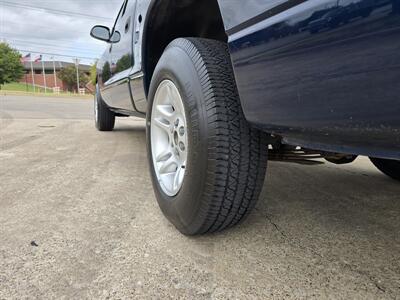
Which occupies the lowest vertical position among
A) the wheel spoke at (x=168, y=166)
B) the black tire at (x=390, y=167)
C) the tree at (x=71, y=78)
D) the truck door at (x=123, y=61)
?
the tree at (x=71, y=78)

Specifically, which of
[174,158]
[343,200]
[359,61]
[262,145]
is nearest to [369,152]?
[359,61]

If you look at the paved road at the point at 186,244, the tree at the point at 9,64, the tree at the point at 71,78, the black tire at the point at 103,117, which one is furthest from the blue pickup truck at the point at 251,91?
the tree at the point at 9,64

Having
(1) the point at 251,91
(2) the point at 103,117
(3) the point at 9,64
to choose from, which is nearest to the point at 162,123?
(1) the point at 251,91

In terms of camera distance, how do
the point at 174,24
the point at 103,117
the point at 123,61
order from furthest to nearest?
the point at 103,117 → the point at 123,61 → the point at 174,24

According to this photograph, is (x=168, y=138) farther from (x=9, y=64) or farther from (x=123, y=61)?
(x=9, y=64)

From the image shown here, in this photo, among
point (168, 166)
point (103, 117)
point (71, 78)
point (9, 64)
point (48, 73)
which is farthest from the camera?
point (48, 73)

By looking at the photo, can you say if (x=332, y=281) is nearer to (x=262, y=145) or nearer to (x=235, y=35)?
(x=262, y=145)

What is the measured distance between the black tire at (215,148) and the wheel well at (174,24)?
0.54 meters

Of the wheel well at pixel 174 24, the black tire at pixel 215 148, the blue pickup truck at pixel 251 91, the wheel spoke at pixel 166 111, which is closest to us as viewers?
the blue pickup truck at pixel 251 91

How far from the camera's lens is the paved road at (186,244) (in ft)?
4.27

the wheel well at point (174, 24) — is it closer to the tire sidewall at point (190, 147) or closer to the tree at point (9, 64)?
the tire sidewall at point (190, 147)

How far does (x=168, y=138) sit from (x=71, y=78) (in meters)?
62.0

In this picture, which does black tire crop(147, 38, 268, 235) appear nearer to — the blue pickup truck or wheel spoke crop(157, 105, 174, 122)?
the blue pickup truck

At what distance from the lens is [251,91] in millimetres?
1248
